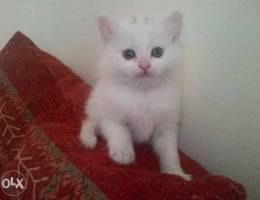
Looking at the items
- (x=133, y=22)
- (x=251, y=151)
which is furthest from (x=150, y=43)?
(x=251, y=151)

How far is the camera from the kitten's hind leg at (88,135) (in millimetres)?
1086

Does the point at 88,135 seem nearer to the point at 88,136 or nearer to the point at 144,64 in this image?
the point at 88,136

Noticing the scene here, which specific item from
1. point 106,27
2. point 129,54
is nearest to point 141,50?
point 129,54

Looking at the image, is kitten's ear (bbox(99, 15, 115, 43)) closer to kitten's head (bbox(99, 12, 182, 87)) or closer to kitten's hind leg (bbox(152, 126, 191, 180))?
kitten's head (bbox(99, 12, 182, 87))

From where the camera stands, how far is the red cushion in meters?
0.85

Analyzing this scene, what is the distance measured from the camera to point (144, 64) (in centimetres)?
95

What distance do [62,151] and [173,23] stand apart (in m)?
0.48

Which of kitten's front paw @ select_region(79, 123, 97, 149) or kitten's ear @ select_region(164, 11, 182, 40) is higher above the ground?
kitten's ear @ select_region(164, 11, 182, 40)

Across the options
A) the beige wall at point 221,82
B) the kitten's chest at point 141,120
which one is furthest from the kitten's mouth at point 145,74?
the beige wall at point 221,82

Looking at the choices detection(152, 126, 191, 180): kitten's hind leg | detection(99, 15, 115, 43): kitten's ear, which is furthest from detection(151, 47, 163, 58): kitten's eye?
detection(152, 126, 191, 180): kitten's hind leg

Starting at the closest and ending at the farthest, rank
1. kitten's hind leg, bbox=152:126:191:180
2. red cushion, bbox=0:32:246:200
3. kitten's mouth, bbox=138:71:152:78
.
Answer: red cushion, bbox=0:32:246:200 → kitten's mouth, bbox=138:71:152:78 → kitten's hind leg, bbox=152:126:191:180

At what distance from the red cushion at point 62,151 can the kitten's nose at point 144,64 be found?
0.89 feet

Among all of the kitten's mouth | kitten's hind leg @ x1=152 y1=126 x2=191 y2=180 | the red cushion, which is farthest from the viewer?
kitten's hind leg @ x1=152 y1=126 x2=191 y2=180

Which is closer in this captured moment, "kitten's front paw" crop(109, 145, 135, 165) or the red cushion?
the red cushion
